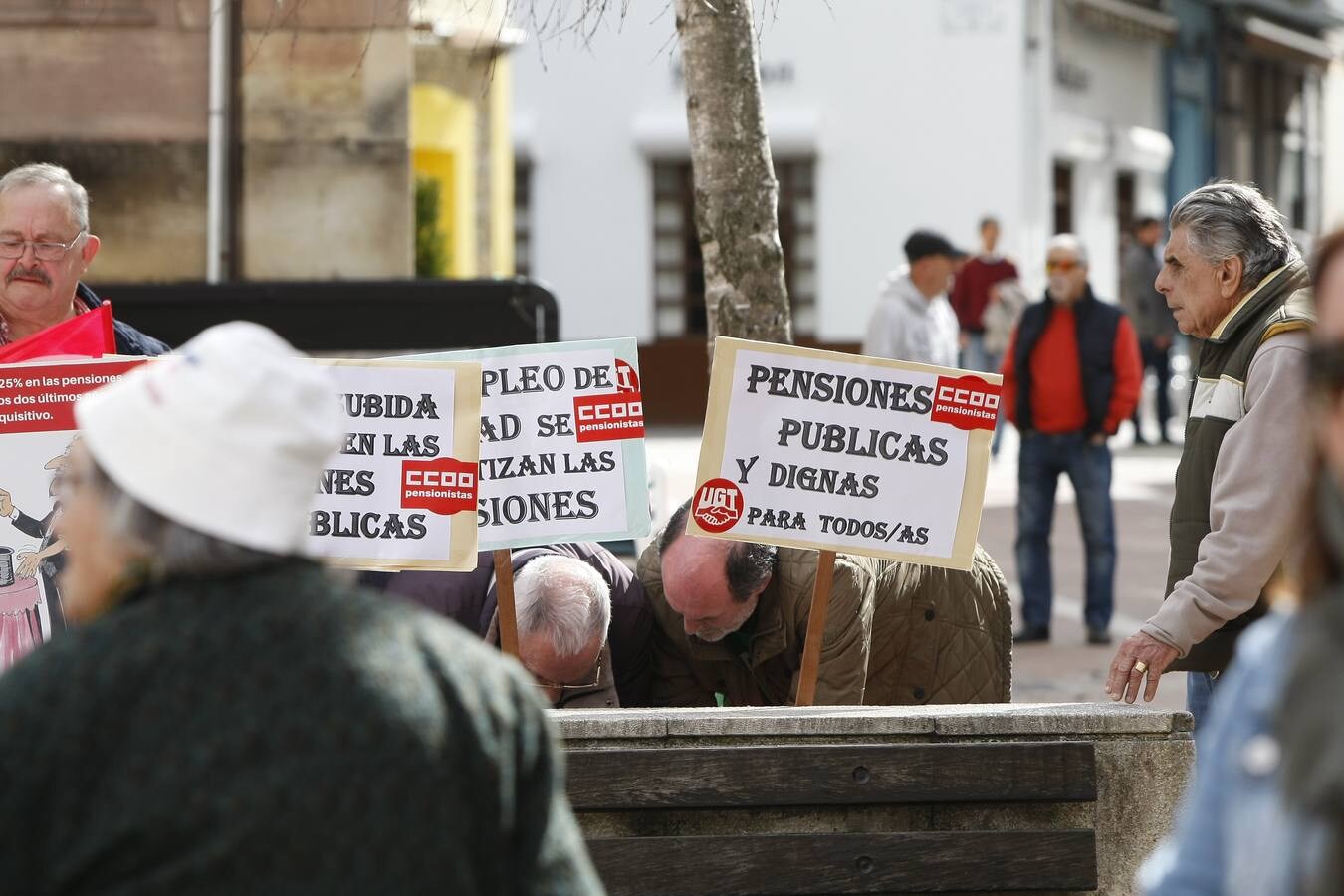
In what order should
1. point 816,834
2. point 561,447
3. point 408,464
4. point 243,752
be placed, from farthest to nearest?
point 561,447
point 408,464
point 816,834
point 243,752

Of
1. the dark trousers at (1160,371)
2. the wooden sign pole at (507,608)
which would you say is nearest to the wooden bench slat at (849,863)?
the wooden sign pole at (507,608)

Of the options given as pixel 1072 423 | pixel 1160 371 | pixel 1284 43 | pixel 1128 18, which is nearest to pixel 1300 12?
pixel 1284 43

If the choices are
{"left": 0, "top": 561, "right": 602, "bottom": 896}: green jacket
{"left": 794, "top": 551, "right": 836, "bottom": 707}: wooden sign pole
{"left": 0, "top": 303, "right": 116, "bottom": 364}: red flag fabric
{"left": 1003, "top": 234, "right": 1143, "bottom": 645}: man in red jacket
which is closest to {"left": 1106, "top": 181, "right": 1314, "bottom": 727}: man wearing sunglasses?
{"left": 794, "top": 551, "right": 836, "bottom": 707}: wooden sign pole

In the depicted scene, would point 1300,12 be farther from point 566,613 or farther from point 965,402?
point 566,613

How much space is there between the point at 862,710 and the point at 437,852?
2226mm

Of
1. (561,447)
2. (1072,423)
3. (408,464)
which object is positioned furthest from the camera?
(1072,423)

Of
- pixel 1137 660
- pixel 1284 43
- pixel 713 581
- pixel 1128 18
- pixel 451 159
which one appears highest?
pixel 1284 43

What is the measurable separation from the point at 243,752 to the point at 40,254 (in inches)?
124

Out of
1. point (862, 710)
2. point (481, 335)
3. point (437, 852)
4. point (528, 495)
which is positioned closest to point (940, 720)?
point (862, 710)

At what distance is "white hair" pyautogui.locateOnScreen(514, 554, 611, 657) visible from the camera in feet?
16.1

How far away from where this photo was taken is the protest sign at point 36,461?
4566 millimetres

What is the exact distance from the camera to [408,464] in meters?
4.89

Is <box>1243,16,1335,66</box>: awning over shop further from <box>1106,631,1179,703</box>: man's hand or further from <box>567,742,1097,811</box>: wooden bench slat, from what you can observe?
<box>567,742,1097,811</box>: wooden bench slat

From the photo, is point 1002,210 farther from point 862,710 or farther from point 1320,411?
point 1320,411
